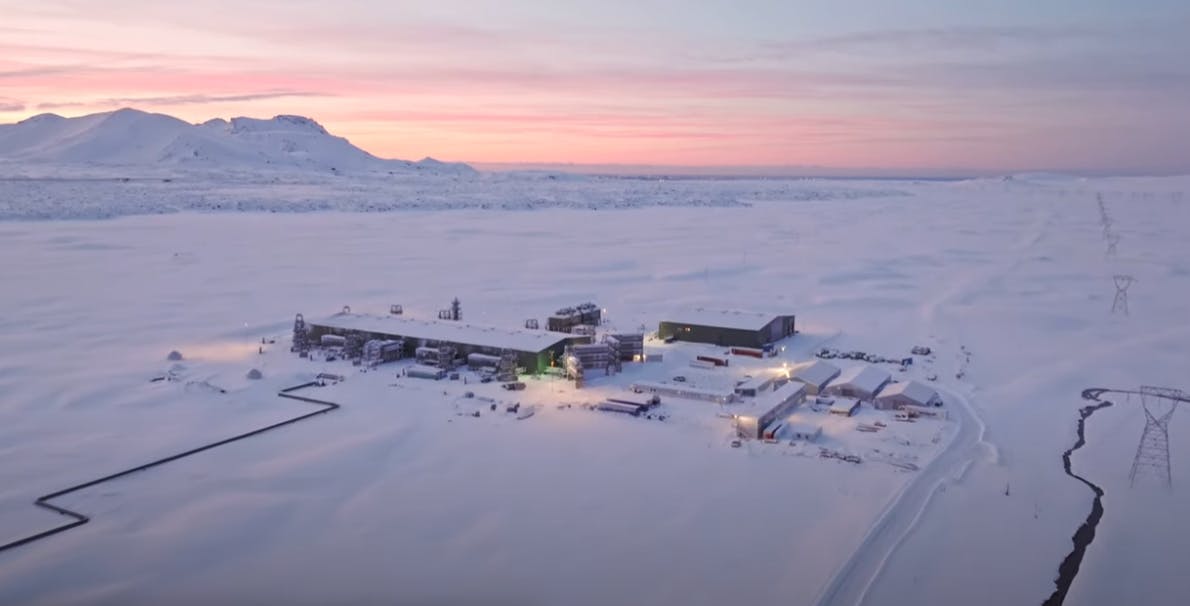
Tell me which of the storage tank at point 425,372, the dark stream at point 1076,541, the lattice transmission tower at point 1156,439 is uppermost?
the storage tank at point 425,372

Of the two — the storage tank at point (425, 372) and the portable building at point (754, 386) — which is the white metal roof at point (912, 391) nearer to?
the portable building at point (754, 386)

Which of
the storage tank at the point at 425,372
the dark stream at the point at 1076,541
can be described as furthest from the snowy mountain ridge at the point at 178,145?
the dark stream at the point at 1076,541

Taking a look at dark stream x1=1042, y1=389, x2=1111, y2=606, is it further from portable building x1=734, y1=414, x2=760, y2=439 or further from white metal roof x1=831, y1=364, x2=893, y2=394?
portable building x1=734, y1=414, x2=760, y2=439

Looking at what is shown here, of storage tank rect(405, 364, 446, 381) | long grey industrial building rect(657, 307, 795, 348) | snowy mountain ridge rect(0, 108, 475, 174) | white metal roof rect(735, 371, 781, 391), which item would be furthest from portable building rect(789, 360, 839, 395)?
snowy mountain ridge rect(0, 108, 475, 174)

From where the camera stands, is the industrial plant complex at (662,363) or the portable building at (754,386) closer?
the industrial plant complex at (662,363)

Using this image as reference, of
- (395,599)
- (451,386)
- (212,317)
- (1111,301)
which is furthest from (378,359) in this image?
(1111,301)

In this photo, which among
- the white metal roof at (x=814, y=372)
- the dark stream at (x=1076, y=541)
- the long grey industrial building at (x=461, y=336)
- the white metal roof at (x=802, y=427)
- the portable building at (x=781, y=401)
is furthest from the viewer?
the long grey industrial building at (x=461, y=336)

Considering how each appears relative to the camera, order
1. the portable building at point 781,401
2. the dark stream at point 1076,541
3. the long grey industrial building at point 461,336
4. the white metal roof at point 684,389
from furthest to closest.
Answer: the long grey industrial building at point 461,336 < the white metal roof at point 684,389 < the portable building at point 781,401 < the dark stream at point 1076,541
